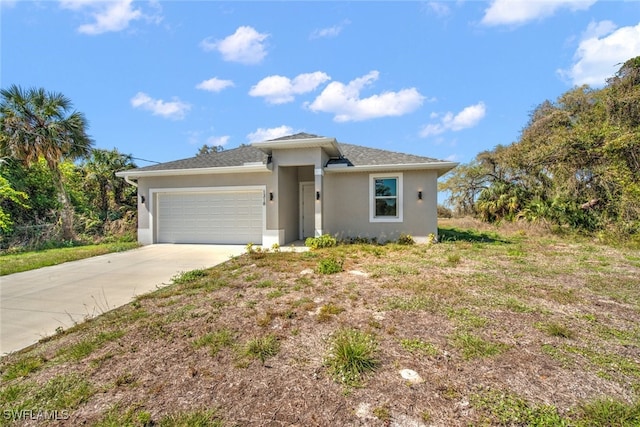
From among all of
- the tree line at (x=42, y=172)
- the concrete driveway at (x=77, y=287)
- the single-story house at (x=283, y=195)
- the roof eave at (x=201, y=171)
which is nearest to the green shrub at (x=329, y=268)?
the concrete driveway at (x=77, y=287)

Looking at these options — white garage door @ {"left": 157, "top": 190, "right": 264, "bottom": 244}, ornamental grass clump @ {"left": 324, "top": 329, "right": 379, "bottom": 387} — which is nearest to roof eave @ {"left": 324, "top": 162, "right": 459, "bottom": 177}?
white garage door @ {"left": 157, "top": 190, "right": 264, "bottom": 244}

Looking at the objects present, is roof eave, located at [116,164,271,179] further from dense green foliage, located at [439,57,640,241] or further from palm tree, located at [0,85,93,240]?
dense green foliage, located at [439,57,640,241]

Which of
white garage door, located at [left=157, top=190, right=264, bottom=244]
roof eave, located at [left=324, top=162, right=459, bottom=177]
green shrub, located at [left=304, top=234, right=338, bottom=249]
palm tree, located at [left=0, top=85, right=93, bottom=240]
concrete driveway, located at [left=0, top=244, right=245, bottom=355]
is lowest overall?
concrete driveway, located at [left=0, top=244, right=245, bottom=355]

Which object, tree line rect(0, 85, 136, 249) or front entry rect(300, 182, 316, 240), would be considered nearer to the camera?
tree line rect(0, 85, 136, 249)

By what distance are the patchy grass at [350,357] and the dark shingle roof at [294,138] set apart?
239 inches

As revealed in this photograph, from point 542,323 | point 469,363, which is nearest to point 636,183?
point 542,323

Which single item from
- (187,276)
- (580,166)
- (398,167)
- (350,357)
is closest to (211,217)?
(187,276)

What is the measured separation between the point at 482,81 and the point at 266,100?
11.3 meters

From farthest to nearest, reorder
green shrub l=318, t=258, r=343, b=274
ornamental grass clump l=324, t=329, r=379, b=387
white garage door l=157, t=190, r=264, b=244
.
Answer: white garage door l=157, t=190, r=264, b=244 < green shrub l=318, t=258, r=343, b=274 < ornamental grass clump l=324, t=329, r=379, b=387

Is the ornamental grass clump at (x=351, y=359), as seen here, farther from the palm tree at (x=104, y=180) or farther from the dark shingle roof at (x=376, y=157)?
the palm tree at (x=104, y=180)

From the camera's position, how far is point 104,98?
13484 mm

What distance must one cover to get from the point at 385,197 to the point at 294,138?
3.96 m

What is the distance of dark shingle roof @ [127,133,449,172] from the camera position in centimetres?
1028

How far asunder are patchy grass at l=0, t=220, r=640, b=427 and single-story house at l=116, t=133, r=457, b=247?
5234mm
